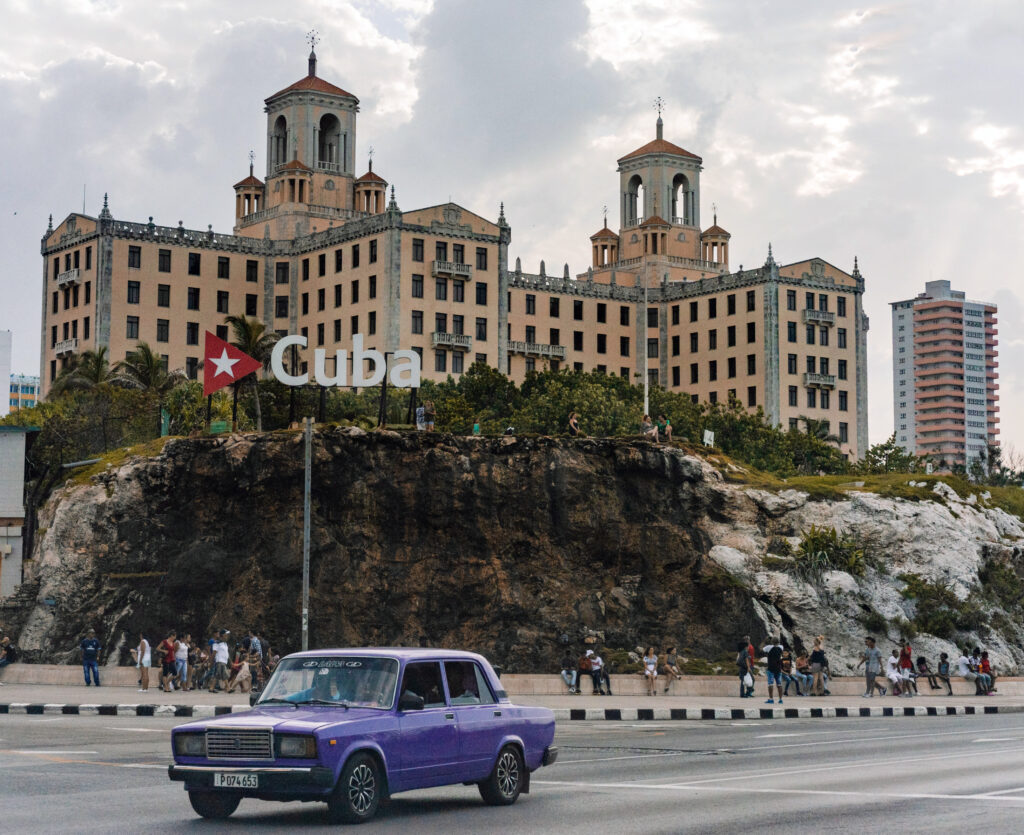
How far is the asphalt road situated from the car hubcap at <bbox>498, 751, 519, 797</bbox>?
34cm

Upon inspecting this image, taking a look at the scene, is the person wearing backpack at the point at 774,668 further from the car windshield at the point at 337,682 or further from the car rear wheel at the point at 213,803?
the car rear wheel at the point at 213,803

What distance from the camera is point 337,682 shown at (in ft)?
50.6

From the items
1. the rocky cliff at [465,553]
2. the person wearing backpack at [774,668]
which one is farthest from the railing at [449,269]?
the person wearing backpack at [774,668]

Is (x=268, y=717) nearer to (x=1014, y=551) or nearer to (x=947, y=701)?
(x=947, y=701)

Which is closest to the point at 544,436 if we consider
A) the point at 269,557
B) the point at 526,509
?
the point at 526,509

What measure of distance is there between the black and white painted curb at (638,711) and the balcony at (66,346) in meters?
76.0

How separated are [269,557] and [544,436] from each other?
460 inches

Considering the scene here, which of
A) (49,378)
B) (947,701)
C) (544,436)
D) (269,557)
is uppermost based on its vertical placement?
(49,378)

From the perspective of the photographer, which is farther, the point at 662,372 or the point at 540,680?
the point at 662,372

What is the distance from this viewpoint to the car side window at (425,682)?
15586 millimetres

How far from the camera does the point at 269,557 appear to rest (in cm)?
5331

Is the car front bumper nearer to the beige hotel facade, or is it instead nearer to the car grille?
the car grille

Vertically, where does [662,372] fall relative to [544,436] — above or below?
above

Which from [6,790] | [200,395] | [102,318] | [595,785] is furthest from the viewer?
[102,318]
